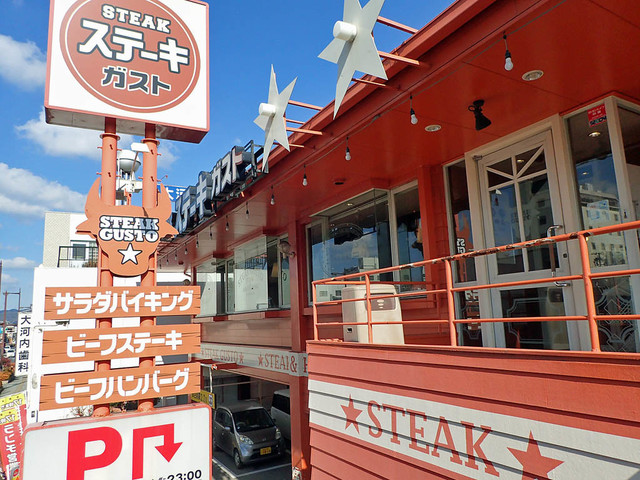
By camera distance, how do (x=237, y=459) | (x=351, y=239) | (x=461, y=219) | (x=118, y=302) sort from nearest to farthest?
(x=118, y=302) → (x=461, y=219) → (x=351, y=239) → (x=237, y=459)

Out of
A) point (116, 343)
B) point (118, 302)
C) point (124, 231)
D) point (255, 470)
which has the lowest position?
point (255, 470)

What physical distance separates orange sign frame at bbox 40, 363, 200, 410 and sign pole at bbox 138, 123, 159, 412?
0.14 m

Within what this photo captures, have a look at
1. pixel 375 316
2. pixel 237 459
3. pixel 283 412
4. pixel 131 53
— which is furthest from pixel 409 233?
pixel 283 412

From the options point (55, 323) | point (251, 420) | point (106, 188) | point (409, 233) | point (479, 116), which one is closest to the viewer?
point (106, 188)

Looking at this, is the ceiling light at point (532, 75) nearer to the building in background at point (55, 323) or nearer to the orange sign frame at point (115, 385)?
the orange sign frame at point (115, 385)

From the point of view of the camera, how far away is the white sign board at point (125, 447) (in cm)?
385

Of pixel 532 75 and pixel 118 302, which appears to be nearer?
pixel 118 302

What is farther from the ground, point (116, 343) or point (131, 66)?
point (131, 66)

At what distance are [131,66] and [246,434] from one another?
1333 centimetres

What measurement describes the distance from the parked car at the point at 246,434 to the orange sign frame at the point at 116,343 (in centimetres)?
1178

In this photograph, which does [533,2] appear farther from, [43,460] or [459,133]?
[43,460]

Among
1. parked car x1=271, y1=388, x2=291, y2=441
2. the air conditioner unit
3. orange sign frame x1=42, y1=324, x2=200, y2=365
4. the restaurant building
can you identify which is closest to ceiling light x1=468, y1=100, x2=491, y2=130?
the restaurant building

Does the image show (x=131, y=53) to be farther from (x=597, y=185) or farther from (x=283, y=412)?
(x=283, y=412)

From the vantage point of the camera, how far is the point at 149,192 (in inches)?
184
